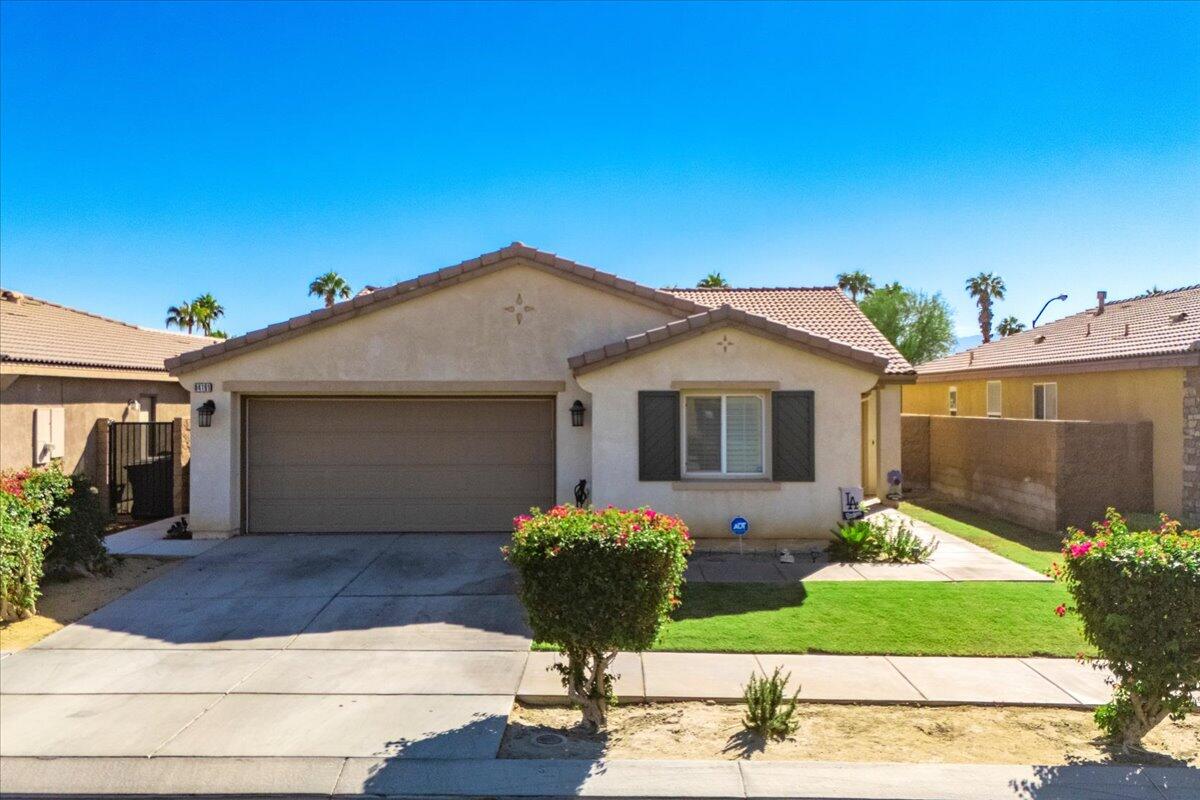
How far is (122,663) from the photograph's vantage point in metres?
7.20

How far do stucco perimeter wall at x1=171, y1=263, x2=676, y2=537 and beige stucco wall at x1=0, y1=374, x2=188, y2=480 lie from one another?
3.48 metres

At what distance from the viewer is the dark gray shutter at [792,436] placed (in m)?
11.7

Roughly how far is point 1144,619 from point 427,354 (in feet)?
34.4

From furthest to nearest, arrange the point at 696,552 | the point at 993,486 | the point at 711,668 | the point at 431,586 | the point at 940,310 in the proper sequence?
1. the point at 940,310
2. the point at 993,486
3. the point at 696,552
4. the point at 431,586
5. the point at 711,668

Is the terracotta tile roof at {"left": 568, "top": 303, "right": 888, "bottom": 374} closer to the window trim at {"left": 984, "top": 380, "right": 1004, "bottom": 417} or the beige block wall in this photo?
the beige block wall

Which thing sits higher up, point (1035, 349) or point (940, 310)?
point (940, 310)

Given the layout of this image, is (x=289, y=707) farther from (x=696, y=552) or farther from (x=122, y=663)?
(x=696, y=552)

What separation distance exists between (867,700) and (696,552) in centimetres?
551

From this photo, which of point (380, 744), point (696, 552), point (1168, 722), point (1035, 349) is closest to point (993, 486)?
point (1035, 349)

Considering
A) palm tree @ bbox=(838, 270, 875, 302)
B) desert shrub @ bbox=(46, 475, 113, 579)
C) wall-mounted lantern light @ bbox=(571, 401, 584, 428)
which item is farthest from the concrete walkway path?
palm tree @ bbox=(838, 270, 875, 302)

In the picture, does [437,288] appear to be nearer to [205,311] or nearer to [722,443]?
[722,443]

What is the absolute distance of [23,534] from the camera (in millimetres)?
8508

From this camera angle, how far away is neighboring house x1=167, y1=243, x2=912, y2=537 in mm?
11758

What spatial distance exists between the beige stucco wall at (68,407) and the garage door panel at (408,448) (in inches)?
170
